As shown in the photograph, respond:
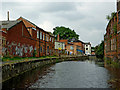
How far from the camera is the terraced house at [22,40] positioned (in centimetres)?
2164

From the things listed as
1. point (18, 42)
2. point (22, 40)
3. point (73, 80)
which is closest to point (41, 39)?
point (22, 40)

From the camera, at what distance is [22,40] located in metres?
26.5

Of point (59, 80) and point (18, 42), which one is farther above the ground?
point (18, 42)

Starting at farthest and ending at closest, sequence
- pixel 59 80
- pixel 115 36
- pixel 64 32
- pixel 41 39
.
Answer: pixel 64 32 → pixel 41 39 → pixel 115 36 → pixel 59 80

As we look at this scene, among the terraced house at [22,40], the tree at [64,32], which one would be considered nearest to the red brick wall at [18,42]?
the terraced house at [22,40]

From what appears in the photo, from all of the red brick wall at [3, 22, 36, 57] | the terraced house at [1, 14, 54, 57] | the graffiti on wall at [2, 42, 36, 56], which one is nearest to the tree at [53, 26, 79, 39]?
the terraced house at [1, 14, 54, 57]

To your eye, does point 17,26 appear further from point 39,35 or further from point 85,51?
point 85,51

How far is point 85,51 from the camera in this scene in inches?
4707

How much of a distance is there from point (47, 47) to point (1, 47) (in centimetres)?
2353

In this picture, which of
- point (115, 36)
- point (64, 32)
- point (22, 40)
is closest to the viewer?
point (22, 40)

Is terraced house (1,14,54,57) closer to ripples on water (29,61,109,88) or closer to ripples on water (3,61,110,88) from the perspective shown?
ripples on water (3,61,110,88)

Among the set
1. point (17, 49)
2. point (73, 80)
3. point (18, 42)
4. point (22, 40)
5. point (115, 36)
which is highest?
point (115, 36)

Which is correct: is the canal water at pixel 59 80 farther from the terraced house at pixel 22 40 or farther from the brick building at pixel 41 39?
the brick building at pixel 41 39

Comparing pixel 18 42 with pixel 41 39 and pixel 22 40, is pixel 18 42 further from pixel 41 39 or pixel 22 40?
pixel 41 39
